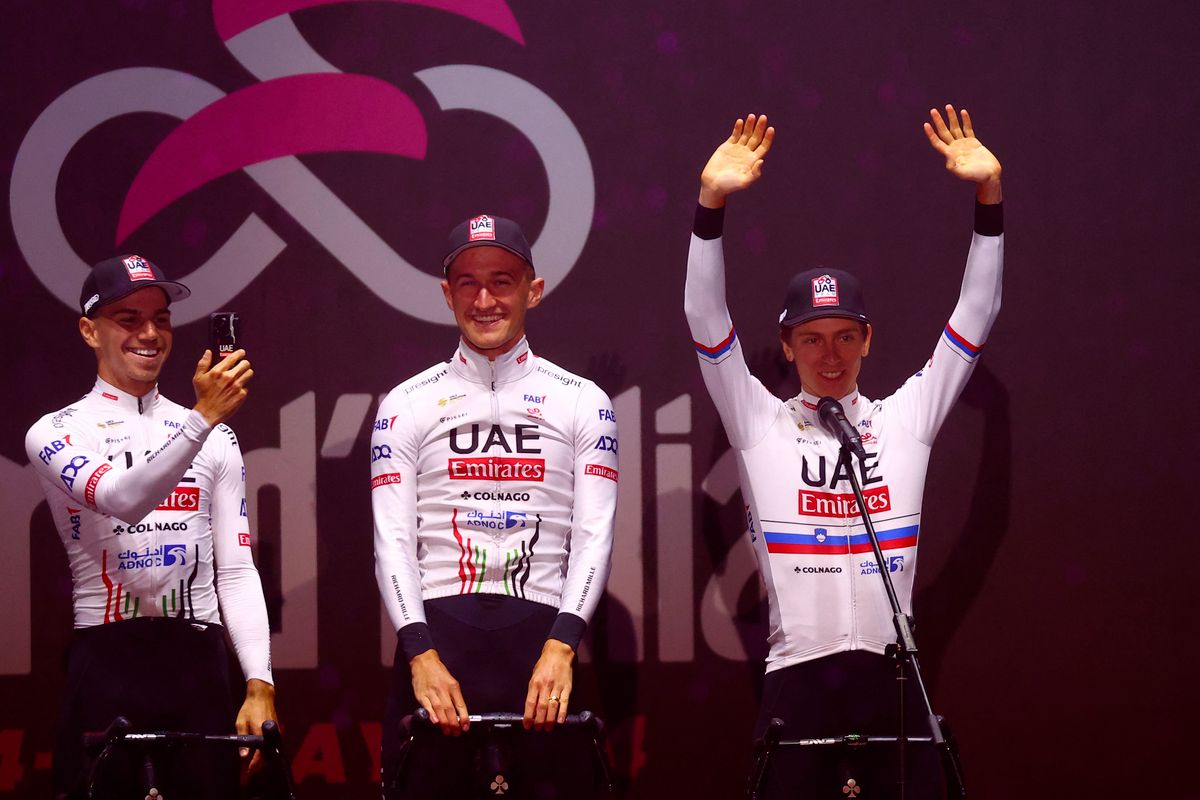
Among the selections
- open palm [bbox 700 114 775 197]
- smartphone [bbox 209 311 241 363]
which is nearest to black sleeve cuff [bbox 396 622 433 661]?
smartphone [bbox 209 311 241 363]

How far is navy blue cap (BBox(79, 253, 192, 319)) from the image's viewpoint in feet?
9.64

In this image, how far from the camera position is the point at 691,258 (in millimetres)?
2912

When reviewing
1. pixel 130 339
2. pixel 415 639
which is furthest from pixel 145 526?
pixel 415 639

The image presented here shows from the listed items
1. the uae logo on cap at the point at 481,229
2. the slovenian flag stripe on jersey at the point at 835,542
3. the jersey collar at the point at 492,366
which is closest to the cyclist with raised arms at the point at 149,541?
the jersey collar at the point at 492,366

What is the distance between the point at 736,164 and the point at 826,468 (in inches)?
32.0

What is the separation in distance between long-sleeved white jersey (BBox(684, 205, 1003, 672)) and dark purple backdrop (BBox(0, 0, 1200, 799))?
0.61 meters

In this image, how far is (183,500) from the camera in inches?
116

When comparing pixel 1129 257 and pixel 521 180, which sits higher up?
pixel 521 180

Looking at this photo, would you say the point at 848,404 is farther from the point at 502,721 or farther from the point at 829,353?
the point at 502,721

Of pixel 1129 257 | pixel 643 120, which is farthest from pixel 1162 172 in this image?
pixel 643 120

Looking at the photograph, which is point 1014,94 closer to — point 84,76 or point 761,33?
point 761,33

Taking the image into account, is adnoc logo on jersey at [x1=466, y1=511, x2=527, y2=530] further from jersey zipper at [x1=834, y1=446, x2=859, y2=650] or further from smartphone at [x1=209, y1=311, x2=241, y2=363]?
jersey zipper at [x1=834, y1=446, x2=859, y2=650]

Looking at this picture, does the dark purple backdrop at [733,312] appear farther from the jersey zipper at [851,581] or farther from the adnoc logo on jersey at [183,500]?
the jersey zipper at [851,581]

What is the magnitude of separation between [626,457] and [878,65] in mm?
1495
